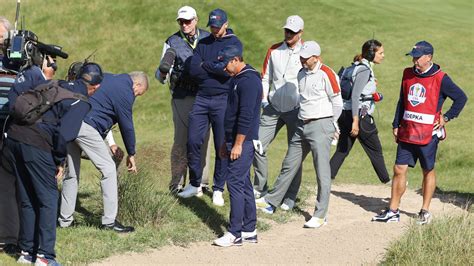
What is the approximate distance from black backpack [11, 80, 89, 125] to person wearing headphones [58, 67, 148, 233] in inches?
47.0

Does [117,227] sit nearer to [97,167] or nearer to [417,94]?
[97,167]

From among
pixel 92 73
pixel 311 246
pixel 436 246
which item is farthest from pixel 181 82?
pixel 436 246

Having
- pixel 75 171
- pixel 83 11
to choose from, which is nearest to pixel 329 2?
pixel 83 11

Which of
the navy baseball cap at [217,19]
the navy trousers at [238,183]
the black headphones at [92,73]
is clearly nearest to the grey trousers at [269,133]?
the navy baseball cap at [217,19]

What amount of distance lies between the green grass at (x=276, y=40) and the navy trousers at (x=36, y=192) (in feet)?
6.80

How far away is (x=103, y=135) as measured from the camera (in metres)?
8.64

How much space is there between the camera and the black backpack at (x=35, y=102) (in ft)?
23.0

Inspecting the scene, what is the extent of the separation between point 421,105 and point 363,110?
5.48 ft

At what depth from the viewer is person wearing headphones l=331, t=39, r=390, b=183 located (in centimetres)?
1054

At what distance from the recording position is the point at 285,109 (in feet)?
32.3

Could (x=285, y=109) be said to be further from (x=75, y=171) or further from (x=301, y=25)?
(x=75, y=171)

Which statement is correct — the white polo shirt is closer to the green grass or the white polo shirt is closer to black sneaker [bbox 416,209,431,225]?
the green grass

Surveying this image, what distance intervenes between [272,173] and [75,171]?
6.60 metres

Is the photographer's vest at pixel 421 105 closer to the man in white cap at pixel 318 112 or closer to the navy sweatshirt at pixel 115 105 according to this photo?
the man in white cap at pixel 318 112
